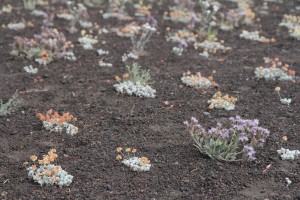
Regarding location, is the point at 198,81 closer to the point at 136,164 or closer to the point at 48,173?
the point at 136,164

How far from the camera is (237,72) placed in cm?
795

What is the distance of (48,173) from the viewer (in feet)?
15.7

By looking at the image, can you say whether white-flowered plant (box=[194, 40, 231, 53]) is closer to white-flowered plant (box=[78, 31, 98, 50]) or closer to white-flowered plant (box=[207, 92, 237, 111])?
white-flowered plant (box=[78, 31, 98, 50])

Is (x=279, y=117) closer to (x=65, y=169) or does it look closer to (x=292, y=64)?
(x=292, y=64)

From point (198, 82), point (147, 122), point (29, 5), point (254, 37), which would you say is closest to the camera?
point (147, 122)

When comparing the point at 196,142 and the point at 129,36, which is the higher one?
the point at 196,142

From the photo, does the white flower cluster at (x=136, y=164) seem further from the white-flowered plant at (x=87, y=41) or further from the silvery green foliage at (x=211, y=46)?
the silvery green foliage at (x=211, y=46)

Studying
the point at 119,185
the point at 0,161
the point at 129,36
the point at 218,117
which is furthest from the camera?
the point at 129,36

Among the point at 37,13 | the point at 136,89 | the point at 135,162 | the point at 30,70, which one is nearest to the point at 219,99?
the point at 136,89

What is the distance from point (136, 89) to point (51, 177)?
2.41 m

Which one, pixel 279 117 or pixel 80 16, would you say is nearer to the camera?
pixel 279 117

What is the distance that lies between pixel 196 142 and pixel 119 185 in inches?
41.5

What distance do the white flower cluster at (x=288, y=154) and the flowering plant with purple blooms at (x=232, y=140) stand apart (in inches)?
9.6

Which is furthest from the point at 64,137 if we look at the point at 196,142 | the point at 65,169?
the point at 196,142
